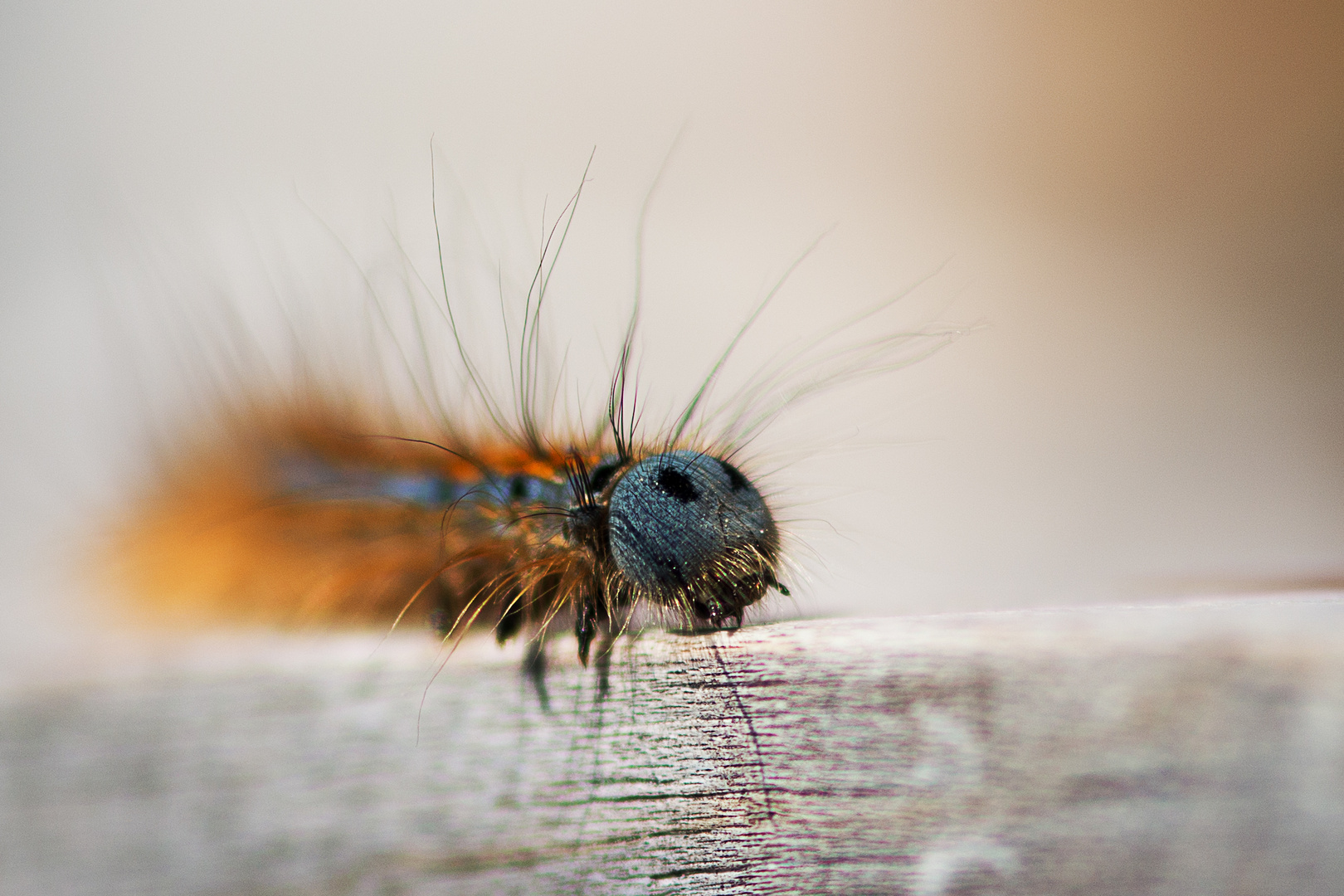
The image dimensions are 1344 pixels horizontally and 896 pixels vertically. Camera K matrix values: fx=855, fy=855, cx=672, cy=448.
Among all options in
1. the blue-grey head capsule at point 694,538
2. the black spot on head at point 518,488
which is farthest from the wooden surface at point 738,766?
the black spot on head at point 518,488

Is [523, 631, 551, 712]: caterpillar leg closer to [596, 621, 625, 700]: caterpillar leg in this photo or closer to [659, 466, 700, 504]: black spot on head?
[596, 621, 625, 700]: caterpillar leg

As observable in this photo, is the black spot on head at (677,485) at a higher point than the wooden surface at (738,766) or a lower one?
higher

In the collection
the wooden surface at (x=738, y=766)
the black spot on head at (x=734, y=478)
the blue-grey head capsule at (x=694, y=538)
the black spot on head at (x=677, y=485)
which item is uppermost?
the black spot on head at (x=734, y=478)

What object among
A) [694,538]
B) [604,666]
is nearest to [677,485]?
[694,538]

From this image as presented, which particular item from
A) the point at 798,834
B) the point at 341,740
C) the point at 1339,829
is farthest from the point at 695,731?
the point at 1339,829

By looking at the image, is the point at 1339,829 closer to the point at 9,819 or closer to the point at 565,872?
the point at 565,872

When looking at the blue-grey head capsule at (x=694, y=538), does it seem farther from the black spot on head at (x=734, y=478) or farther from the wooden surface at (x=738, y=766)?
the wooden surface at (x=738, y=766)

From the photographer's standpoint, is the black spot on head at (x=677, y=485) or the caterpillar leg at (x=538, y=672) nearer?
the caterpillar leg at (x=538, y=672)

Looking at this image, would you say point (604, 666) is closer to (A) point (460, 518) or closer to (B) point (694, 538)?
(B) point (694, 538)
